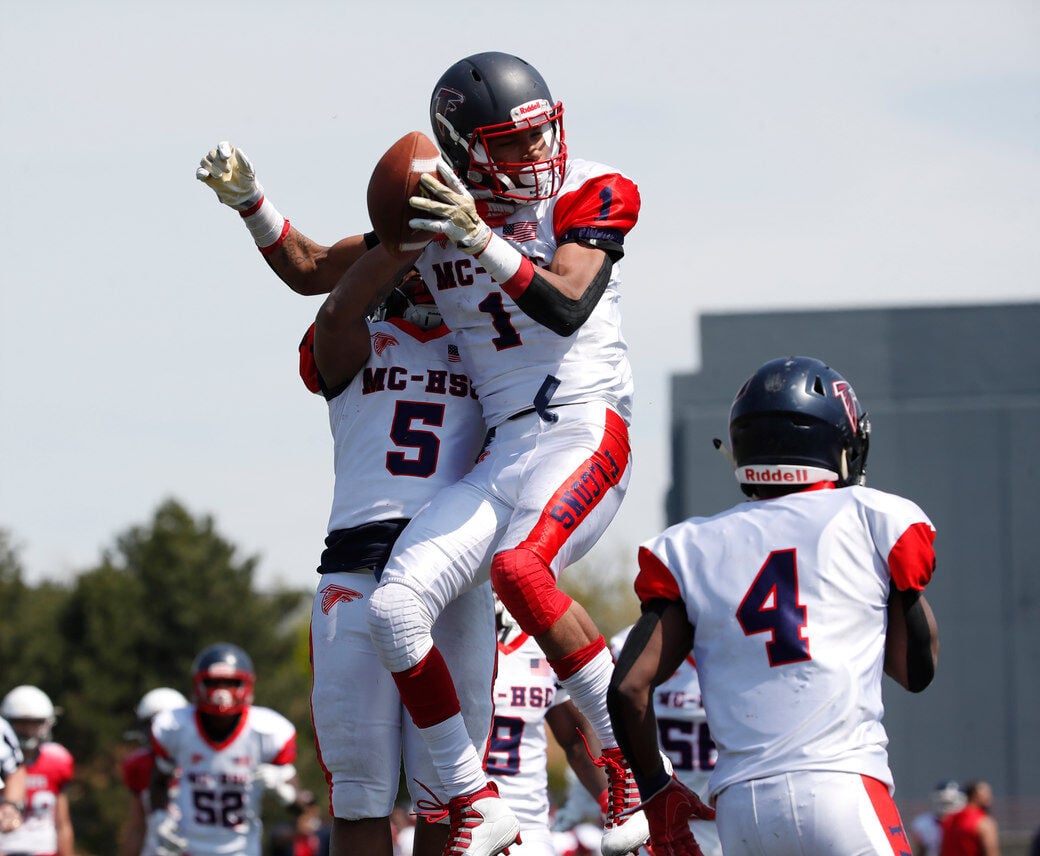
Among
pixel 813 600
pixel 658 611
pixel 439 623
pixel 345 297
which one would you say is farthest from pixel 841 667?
pixel 345 297

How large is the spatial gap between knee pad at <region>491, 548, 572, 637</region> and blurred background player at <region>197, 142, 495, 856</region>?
0.66m

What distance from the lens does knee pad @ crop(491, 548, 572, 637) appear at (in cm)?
505

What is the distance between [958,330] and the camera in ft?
118

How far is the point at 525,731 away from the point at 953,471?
28.0 meters

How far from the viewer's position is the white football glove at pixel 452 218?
202 inches

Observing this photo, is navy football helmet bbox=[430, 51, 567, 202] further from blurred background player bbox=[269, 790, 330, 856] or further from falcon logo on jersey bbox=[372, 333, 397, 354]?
blurred background player bbox=[269, 790, 330, 856]

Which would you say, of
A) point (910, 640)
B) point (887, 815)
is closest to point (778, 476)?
point (910, 640)

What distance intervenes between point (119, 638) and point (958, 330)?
21.6 meters

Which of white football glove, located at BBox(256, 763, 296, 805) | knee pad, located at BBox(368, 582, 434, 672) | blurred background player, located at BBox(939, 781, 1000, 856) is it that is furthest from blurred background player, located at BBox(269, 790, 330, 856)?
knee pad, located at BBox(368, 582, 434, 672)

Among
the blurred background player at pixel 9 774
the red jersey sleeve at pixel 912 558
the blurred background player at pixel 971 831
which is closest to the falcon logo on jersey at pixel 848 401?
the red jersey sleeve at pixel 912 558

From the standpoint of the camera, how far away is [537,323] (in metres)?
5.54

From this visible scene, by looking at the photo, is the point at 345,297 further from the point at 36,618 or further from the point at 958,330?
the point at 36,618

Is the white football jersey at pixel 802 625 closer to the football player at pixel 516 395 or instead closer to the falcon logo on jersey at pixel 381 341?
the football player at pixel 516 395

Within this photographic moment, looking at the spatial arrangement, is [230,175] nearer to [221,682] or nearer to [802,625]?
[802,625]
